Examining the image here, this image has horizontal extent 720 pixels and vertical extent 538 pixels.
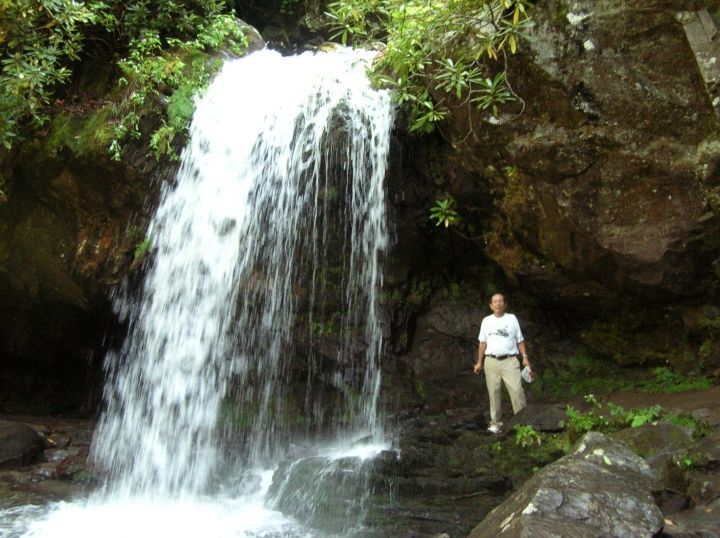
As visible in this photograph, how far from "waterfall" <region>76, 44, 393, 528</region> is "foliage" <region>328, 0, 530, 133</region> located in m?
1.11

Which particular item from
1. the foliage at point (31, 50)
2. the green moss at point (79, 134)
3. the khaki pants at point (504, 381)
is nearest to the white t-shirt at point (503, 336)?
the khaki pants at point (504, 381)

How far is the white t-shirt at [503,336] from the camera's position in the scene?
725 centimetres

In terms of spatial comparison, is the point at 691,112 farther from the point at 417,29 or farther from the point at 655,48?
the point at 417,29

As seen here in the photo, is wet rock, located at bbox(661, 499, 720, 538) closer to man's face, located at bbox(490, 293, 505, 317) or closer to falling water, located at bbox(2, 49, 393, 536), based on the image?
man's face, located at bbox(490, 293, 505, 317)

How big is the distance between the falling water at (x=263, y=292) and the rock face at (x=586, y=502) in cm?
429

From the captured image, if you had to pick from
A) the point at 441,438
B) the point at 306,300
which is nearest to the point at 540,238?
the point at 441,438

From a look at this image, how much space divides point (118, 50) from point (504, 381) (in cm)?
837

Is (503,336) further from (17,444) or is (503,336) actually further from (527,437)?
(17,444)

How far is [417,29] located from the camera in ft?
23.1

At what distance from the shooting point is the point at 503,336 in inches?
286

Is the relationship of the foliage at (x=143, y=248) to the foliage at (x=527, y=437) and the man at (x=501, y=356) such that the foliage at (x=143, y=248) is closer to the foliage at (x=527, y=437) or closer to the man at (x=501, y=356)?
the man at (x=501, y=356)

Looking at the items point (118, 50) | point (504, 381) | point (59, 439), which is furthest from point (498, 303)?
point (118, 50)

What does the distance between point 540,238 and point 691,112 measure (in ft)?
7.02

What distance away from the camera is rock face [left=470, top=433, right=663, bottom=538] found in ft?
11.1
